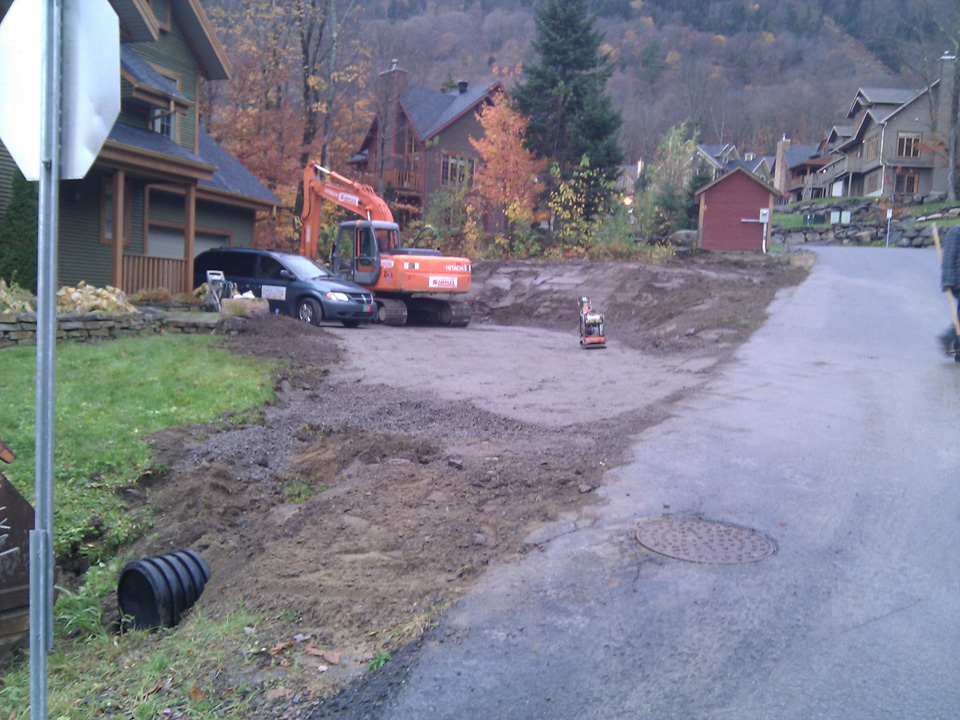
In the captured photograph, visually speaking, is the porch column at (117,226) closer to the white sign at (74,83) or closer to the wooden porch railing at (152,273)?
the wooden porch railing at (152,273)

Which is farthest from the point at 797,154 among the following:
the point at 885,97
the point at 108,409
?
the point at 108,409

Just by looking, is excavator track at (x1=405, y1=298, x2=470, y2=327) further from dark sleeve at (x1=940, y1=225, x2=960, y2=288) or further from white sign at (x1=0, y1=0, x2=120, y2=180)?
white sign at (x1=0, y1=0, x2=120, y2=180)

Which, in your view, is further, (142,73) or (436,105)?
(436,105)

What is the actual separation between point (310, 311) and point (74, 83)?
16.3m

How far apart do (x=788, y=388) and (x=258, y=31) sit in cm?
3108

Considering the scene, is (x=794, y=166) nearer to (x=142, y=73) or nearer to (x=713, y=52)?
(x=713, y=52)

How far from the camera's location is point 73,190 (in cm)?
1886

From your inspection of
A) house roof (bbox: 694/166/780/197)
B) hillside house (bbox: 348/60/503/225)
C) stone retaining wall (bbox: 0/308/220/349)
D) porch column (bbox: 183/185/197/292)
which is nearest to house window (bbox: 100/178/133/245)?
porch column (bbox: 183/185/197/292)

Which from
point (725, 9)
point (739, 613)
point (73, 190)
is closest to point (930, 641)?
point (739, 613)

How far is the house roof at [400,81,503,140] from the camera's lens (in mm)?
46094

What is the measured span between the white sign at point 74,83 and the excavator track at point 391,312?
1846 cm

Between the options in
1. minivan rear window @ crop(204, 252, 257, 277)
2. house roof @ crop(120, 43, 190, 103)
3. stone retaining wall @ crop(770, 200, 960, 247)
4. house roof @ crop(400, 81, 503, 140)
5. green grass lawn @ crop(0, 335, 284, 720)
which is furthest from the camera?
house roof @ crop(400, 81, 503, 140)

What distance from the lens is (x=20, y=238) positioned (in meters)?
15.8

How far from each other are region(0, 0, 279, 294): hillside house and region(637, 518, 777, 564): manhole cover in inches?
579
